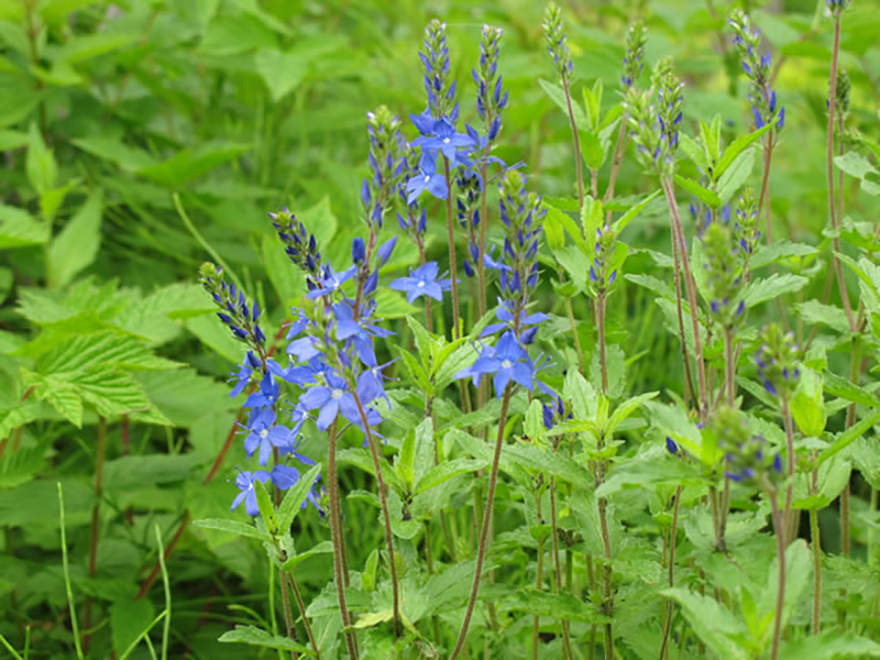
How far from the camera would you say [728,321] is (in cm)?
126

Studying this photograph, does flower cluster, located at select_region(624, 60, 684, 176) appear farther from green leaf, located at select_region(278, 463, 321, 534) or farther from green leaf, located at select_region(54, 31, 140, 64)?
green leaf, located at select_region(54, 31, 140, 64)

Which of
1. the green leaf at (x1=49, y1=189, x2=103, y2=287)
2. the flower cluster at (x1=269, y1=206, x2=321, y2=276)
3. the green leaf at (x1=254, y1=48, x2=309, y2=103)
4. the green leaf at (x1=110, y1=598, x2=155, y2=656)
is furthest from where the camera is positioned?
the green leaf at (x1=254, y1=48, x2=309, y2=103)

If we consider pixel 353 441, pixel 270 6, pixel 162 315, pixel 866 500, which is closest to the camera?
pixel 353 441

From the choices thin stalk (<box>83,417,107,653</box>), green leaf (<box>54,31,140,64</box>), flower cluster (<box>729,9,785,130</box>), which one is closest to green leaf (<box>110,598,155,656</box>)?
thin stalk (<box>83,417,107,653</box>)

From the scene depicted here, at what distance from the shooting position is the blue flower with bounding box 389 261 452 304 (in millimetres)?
1688

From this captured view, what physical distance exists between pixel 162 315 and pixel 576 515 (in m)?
1.36

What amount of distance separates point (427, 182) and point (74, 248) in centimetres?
201

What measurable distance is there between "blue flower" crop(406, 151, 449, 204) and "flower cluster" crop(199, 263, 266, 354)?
0.37 meters

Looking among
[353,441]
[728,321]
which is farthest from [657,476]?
[353,441]

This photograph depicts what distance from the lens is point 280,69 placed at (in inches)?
135

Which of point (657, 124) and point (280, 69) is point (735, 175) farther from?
point (280, 69)

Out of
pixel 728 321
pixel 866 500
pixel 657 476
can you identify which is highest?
pixel 728 321

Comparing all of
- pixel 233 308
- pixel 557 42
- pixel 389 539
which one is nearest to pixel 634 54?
pixel 557 42

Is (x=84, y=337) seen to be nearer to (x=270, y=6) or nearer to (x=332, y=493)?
(x=332, y=493)
